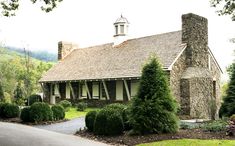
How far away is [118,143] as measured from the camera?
1511cm

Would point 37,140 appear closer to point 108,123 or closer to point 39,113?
point 108,123

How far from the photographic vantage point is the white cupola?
123ft

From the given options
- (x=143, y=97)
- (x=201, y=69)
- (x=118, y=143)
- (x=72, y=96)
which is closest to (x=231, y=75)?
(x=201, y=69)

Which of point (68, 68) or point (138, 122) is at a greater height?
point (68, 68)

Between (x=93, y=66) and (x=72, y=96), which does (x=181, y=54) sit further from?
(x=72, y=96)

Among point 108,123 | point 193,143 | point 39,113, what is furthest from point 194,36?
point 193,143

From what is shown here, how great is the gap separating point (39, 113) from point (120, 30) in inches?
680

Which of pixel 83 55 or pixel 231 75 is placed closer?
pixel 231 75

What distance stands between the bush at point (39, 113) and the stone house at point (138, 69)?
308 inches

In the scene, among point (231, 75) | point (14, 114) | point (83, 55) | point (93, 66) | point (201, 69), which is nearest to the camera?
point (231, 75)

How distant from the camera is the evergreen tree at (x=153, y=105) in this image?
1595cm

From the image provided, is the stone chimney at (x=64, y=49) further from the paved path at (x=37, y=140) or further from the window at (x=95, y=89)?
the paved path at (x=37, y=140)

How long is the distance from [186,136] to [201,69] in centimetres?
1445

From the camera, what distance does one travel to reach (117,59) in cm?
3338
